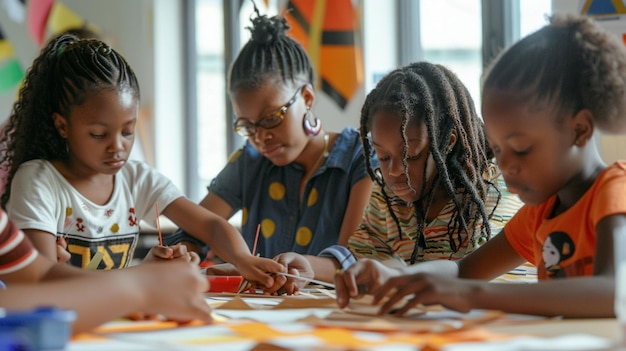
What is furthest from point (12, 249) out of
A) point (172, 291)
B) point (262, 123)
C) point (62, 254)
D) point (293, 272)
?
point (262, 123)

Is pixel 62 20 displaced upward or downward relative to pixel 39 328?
upward

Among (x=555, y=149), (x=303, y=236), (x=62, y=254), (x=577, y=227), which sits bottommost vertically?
(x=303, y=236)

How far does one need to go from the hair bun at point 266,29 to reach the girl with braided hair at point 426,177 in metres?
0.56

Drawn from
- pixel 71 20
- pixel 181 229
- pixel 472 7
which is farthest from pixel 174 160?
pixel 181 229

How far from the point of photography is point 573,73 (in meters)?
1.16

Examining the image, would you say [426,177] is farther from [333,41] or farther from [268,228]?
[333,41]

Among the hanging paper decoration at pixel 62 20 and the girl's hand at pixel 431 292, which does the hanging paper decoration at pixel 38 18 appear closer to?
the hanging paper decoration at pixel 62 20

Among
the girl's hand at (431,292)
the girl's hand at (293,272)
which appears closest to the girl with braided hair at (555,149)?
the girl's hand at (431,292)

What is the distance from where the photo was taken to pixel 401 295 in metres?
1.09

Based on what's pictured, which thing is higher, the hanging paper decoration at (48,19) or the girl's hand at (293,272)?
the hanging paper decoration at (48,19)

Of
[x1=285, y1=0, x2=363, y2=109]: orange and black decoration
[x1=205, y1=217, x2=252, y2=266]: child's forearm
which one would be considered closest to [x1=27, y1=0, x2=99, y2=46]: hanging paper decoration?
[x1=285, y1=0, x2=363, y2=109]: orange and black decoration

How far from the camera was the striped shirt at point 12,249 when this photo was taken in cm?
110

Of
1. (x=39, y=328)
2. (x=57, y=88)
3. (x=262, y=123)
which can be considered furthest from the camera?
(x=262, y=123)

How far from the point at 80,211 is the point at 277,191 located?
584mm
